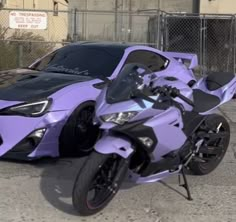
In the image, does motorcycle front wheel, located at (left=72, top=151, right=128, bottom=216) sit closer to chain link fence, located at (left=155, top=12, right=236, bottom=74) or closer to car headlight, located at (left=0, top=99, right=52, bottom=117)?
car headlight, located at (left=0, top=99, right=52, bottom=117)

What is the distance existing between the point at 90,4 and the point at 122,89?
3607 cm

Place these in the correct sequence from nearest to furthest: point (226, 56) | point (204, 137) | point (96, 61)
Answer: point (204, 137)
point (96, 61)
point (226, 56)

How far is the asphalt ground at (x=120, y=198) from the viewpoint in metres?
4.78

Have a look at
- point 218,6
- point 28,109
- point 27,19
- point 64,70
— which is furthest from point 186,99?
point 218,6

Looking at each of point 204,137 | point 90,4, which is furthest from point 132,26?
point 204,137

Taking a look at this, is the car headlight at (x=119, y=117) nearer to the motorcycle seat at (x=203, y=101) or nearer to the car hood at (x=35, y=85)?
the motorcycle seat at (x=203, y=101)

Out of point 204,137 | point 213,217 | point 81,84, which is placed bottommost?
point 213,217

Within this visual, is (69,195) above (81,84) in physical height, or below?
below

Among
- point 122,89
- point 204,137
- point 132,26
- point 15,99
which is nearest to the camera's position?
point 122,89

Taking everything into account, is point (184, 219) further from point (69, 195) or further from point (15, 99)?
point (15, 99)

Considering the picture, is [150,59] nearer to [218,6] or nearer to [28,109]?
[28,109]

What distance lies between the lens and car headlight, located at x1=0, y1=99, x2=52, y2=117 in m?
5.96

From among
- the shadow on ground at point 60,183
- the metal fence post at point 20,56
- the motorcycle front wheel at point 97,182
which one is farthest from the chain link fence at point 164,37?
the motorcycle front wheel at point 97,182

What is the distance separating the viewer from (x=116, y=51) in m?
7.61
